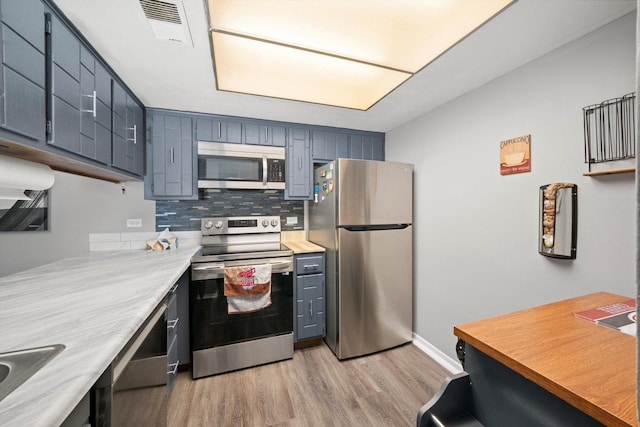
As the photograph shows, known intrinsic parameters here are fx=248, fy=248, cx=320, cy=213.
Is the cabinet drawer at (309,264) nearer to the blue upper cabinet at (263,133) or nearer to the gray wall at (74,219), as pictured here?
the blue upper cabinet at (263,133)

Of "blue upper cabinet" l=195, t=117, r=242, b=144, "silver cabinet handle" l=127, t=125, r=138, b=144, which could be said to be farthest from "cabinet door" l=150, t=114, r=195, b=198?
"silver cabinet handle" l=127, t=125, r=138, b=144

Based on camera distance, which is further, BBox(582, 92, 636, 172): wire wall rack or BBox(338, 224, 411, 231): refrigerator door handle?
BBox(338, 224, 411, 231): refrigerator door handle

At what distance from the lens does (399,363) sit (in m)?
2.20

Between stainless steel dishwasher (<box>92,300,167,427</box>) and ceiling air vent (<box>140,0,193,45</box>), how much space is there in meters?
1.40

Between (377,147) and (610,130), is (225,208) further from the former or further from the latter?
(610,130)

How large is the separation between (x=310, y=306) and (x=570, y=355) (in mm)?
1946

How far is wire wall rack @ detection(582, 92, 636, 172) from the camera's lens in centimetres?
115

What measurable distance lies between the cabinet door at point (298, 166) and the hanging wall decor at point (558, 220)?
6.31ft

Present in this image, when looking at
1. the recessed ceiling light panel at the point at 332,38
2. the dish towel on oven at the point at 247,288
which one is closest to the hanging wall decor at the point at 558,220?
the recessed ceiling light panel at the point at 332,38

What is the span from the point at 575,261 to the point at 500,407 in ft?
3.51

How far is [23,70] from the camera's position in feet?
3.14

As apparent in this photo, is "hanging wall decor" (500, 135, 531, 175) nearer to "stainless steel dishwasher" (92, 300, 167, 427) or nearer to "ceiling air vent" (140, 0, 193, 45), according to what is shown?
"ceiling air vent" (140, 0, 193, 45)

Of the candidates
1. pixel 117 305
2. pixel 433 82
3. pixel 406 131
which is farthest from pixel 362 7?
pixel 117 305

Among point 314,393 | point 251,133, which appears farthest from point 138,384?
point 251,133
